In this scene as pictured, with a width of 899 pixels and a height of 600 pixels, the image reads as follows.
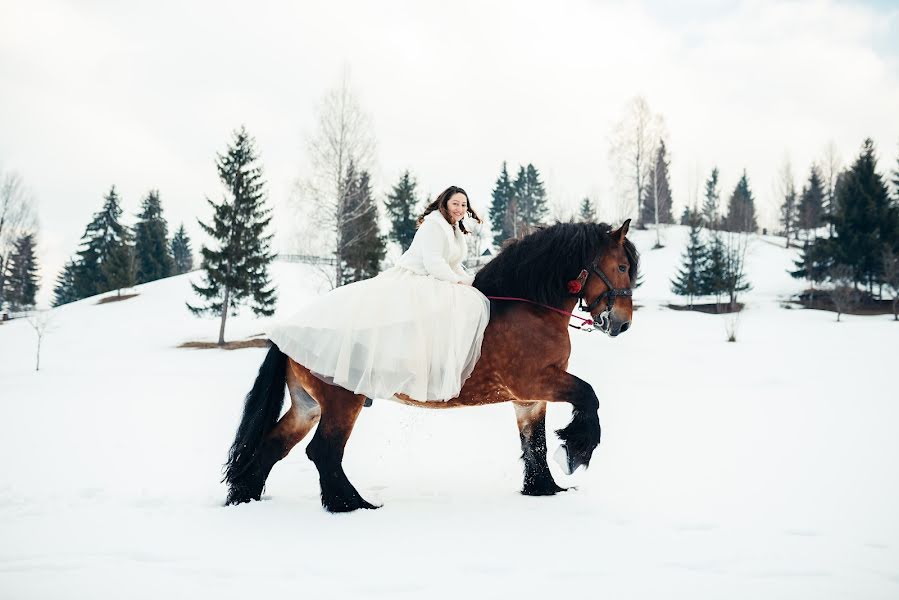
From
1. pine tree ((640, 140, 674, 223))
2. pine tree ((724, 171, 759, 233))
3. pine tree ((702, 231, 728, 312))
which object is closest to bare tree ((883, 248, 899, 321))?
pine tree ((702, 231, 728, 312))

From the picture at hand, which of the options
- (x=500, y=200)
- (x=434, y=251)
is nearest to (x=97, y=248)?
(x=500, y=200)

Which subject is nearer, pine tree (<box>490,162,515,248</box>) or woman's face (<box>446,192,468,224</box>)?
woman's face (<box>446,192,468,224</box>)

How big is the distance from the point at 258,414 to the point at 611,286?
112 inches

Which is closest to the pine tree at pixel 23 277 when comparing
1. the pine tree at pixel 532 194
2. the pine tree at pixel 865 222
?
the pine tree at pixel 532 194

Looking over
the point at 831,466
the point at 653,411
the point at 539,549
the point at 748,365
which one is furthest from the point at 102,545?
the point at 748,365

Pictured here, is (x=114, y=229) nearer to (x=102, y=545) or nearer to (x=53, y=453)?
(x=53, y=453)

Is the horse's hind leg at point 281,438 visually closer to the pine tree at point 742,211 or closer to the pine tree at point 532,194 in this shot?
the pine tree at point 742,211

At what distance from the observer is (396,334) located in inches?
142

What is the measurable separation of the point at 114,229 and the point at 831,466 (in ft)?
163

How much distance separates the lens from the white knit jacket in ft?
12.7

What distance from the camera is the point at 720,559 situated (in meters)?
2.75

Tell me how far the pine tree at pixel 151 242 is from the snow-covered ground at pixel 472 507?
39.1m

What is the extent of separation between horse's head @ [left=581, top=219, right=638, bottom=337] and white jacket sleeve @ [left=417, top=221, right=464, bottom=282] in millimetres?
1010

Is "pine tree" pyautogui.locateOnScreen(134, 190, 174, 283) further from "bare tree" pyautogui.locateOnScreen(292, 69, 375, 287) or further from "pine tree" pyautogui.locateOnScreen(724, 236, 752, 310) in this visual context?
"pine tree" pyautogui.locateOnScreen(724, 236, 752, 310)
